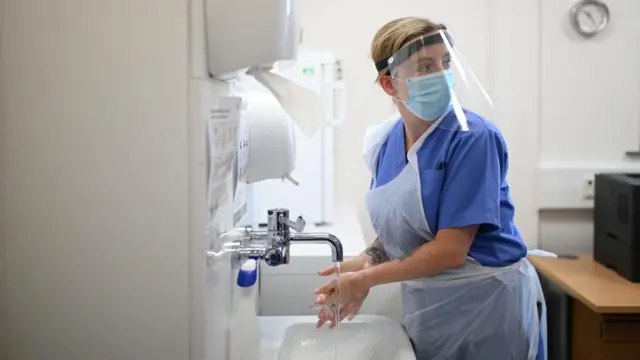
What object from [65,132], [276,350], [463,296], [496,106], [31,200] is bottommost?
[276,350]

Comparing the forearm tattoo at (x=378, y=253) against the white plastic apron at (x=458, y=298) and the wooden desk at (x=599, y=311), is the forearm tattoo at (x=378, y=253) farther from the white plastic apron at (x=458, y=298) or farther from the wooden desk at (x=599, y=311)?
the wooden desk at (x=599, y=311)

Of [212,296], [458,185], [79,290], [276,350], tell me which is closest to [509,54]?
[458,185]

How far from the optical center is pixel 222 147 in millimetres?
1022

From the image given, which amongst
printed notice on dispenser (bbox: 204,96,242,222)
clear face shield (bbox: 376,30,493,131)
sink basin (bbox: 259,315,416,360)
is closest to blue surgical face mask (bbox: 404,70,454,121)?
clear face shield (bbox: 376,30,493,131)

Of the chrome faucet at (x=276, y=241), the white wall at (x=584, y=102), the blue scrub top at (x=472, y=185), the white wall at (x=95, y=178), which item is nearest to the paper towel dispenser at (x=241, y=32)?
the white wall at (x=95, y=178)

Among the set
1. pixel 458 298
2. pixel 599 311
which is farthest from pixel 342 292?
pixel 599 311

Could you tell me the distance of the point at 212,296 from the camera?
3.21ft

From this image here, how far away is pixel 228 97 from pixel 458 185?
0.50m

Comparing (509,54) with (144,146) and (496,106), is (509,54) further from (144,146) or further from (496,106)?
(144,146)

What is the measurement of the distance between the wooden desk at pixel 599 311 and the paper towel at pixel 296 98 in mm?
1059

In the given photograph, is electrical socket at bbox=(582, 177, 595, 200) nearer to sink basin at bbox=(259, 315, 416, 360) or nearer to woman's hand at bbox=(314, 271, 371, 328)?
sink basin at bbox=(259, 315, 416, 360)

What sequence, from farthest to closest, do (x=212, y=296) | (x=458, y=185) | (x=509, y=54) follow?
(x=509, y=54) < (x=458, y=185) < (x=212, y=296)

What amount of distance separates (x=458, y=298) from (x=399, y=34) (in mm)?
608

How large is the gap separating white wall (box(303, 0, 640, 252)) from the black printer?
7.1 inches
